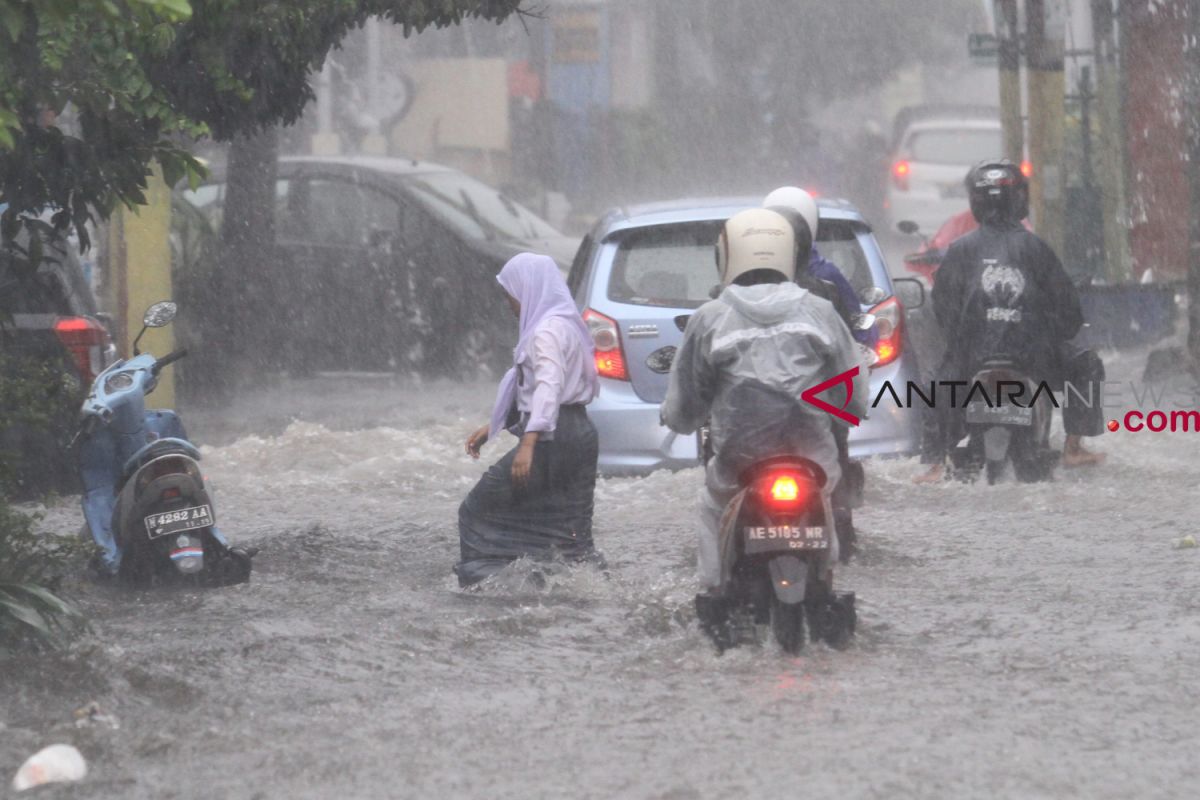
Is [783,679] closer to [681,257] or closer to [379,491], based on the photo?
[681,257]

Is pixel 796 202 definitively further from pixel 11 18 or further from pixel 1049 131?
pixel 1049 131

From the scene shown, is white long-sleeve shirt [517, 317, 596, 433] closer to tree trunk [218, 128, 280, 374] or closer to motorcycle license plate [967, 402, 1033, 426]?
motorcycle license plate [967, 402, 1033, 426]

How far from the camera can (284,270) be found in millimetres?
15953

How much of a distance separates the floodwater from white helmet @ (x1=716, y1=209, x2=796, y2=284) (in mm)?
1184

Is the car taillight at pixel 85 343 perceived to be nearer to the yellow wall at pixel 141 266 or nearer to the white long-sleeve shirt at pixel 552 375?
the white long-sleeve shirt at pixel 552 375

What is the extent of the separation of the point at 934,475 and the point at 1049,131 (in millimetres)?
8466

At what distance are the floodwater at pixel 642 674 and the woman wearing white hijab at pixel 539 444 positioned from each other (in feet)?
0.44

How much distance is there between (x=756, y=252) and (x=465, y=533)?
6.37 ft

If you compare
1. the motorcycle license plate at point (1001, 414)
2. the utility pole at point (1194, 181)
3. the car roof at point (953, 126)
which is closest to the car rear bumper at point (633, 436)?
the motorcycle license plate at point (1001, 414)

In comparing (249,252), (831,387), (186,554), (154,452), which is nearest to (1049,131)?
(249,252)

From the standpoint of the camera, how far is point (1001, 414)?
9672mm

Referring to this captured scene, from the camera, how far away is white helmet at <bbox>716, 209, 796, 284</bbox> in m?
6.60

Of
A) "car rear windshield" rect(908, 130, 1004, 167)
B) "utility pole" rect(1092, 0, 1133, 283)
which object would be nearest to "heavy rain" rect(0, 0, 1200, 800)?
"utility pole" rect(1092, 0, 1133, 283)

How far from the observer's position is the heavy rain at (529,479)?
5664 millimetres
